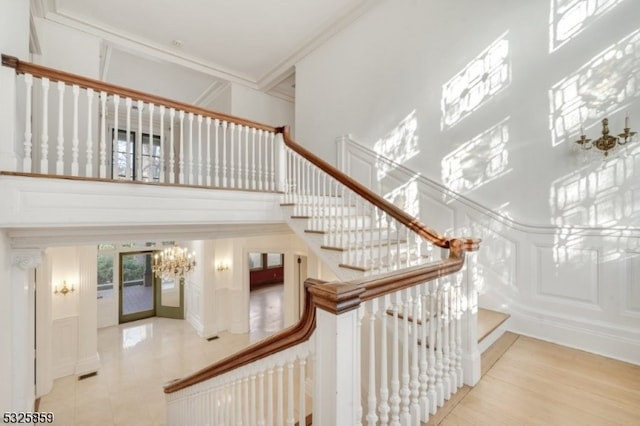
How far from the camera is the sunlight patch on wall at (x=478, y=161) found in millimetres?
2934

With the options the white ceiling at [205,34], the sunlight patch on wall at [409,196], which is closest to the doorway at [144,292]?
the white ceiling at [205,34]

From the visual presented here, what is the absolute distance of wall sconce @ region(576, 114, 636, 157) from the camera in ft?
7.45

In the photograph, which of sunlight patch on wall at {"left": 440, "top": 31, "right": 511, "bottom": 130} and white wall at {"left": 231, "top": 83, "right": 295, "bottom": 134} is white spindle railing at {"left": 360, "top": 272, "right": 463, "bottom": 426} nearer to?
sunlight patch on wall at {"left": 440, "top": 31, "right": 511, "bottom": 130}

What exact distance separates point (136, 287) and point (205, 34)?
6.90 meters

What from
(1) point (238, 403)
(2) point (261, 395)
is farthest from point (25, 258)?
(2) point (261, 395)

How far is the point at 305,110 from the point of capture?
522cm

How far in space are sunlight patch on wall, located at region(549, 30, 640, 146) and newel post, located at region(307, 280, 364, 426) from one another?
9.16 ft

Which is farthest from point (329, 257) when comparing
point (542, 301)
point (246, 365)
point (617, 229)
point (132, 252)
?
point (132, 252)

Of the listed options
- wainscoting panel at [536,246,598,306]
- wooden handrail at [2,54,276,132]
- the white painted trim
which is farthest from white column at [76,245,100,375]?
wainscoting panel at [536,246,598,306]

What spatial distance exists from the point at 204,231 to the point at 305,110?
2939mm

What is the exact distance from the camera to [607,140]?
92.5 inches

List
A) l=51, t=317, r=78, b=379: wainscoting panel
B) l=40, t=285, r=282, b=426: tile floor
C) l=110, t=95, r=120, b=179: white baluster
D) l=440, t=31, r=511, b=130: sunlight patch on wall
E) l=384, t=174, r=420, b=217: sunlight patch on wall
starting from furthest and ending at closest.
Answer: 1. l=51, t=317, r=78, b=379: wainscoting panel
2. l=40, t=285, r=282, b=426: tile floor
3. l=384, t=174, r=420, b=217: sunlight patch on wall
4. l=440, t=31, r=511, b=130: sunlight patch on wall
5. l=110, t=95, r=120, b=179: white baluster

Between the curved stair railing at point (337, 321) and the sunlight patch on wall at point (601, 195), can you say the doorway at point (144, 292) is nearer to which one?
the curved stair railing at point (337, 321)

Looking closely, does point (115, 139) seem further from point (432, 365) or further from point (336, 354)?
point (432, 365)
